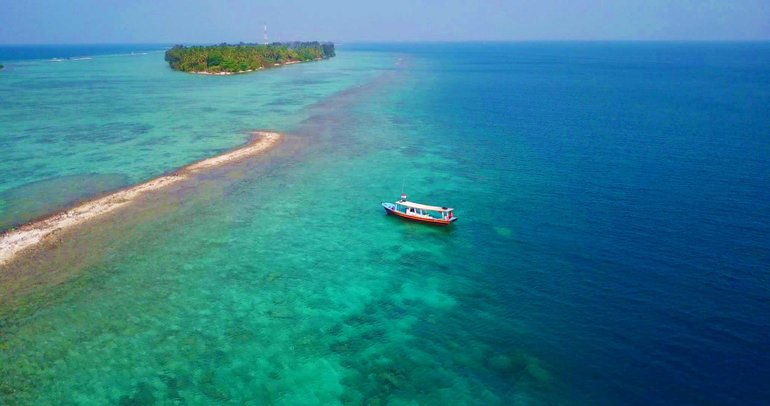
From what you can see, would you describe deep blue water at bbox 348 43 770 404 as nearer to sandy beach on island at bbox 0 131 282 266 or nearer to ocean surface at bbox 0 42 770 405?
ocean surface at bbox 0 42 770 405

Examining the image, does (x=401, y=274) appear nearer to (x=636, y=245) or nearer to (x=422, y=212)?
(x=422, y=212)

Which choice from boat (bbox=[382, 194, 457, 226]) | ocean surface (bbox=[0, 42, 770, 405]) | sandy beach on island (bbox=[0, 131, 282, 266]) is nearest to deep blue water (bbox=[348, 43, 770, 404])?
ocean surface (bbox=[0, 42, 770, 405])

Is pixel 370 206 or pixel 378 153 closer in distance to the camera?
pixel 370 206

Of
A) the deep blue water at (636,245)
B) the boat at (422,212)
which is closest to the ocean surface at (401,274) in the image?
the deep blue water at (636,245)

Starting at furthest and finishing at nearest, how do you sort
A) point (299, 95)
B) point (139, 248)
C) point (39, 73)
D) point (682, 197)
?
point (39, 73)
point (299, 95)
point (682, 197)
point (139, 248)

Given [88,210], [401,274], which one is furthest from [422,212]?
[88,210]

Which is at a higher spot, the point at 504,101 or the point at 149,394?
the point at 504,101

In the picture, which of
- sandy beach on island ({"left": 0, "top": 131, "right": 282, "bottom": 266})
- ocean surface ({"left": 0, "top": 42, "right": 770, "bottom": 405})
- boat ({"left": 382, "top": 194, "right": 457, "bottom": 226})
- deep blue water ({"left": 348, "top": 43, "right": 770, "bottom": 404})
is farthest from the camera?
boat ({"left": 382, "top": 194, "right": 457, "bottom": 226})

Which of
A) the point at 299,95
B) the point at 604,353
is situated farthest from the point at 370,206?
the point at 299,95

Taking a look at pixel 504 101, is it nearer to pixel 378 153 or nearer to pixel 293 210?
pixel 378 153
